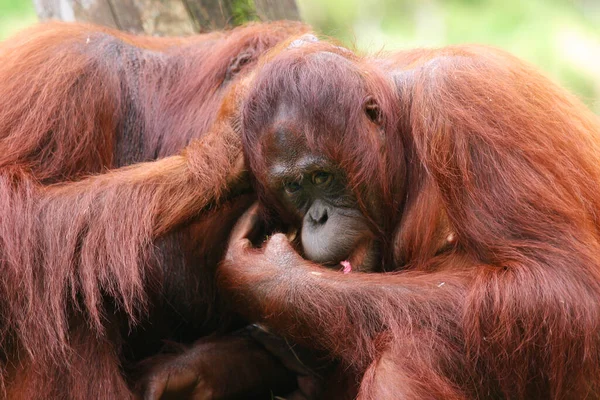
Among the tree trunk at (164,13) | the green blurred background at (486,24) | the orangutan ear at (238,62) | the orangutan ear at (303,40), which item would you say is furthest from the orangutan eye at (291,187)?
the green blurred background at (486,24)

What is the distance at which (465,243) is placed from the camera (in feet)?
9.43

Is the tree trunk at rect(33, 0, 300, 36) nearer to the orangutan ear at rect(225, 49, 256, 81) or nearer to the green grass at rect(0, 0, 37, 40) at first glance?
the orangutan ear at rect(225, 49, 256, 81)

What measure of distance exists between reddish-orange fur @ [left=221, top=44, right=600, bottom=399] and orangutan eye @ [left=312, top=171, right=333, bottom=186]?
7 cm

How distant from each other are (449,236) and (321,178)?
46 cm

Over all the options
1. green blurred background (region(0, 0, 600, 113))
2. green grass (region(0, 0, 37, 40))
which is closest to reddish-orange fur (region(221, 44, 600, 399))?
green blurred background (region(0, 0, 600, 113))

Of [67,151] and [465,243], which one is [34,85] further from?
[465,243]

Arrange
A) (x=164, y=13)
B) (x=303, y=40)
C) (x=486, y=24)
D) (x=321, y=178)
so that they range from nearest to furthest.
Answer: (x=321, y=178), (x=303, y=40), (x=164, y=13), (x=486, y=24)

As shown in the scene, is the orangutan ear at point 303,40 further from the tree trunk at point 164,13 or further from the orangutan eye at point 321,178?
the tree trunk at point 164,13

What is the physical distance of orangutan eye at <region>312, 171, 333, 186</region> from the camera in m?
3.12

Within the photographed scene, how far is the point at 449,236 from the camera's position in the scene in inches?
119

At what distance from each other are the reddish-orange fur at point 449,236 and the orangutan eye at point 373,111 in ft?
0.10

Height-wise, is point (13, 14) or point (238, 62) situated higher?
point (238, 62)

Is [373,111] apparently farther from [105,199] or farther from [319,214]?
[105,199]

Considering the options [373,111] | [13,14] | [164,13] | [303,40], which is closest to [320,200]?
[373,111]
